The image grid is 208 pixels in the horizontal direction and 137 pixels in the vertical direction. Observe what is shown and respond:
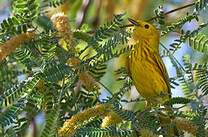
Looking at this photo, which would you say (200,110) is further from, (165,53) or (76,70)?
(165,53)

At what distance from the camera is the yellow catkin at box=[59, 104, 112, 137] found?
1.66 metres

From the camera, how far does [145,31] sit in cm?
336

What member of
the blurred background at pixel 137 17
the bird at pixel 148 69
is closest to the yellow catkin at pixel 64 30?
the blurred background at pixel 137 17

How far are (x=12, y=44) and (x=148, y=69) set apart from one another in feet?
4.91

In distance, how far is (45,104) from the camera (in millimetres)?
1884

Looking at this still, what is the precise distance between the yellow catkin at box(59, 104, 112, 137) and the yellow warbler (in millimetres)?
1175

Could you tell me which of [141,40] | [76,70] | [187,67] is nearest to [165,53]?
[187,67]

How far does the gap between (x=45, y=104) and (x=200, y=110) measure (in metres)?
0.85

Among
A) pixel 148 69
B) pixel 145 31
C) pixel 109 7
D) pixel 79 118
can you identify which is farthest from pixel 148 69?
pixel 79 118

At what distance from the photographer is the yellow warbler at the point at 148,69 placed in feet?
9.75

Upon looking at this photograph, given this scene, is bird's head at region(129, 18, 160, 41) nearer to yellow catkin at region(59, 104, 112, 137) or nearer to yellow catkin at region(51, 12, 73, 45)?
yellow catkin at region(51, 12, 73, 45)

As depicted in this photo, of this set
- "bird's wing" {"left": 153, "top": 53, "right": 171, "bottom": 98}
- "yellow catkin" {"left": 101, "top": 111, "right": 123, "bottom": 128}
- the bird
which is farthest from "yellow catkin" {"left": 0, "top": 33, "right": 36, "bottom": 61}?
"bird's wing" {"left": 153, "top": 53, "right": 171, "bottom": 98}

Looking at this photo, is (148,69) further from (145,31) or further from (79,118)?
(79,118)

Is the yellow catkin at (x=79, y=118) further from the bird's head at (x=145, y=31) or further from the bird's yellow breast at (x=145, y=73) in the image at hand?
the bird's head at (x=145, y=31)
